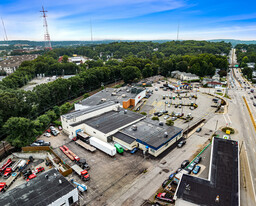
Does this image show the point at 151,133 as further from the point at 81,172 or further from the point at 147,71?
the point at 147,71

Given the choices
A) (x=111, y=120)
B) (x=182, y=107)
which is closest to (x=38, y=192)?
(x=111, y=120)

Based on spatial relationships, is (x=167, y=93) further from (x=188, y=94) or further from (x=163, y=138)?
(x=163, y=138)

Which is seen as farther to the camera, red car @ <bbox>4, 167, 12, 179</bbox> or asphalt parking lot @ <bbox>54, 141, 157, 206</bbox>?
red car @ <bbox>4, 167, 12, 179</bbox>

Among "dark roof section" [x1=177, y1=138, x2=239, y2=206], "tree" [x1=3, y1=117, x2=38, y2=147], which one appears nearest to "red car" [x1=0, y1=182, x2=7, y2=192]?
"tree" [x1=3, y1=117, x2=38, y2=147]

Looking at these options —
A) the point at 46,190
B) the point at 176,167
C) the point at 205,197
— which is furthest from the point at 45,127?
the point at 205,197

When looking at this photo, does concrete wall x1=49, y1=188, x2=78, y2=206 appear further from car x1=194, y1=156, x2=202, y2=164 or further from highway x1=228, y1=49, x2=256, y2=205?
highway x1=228, y1=49, x2=256, y2=205
